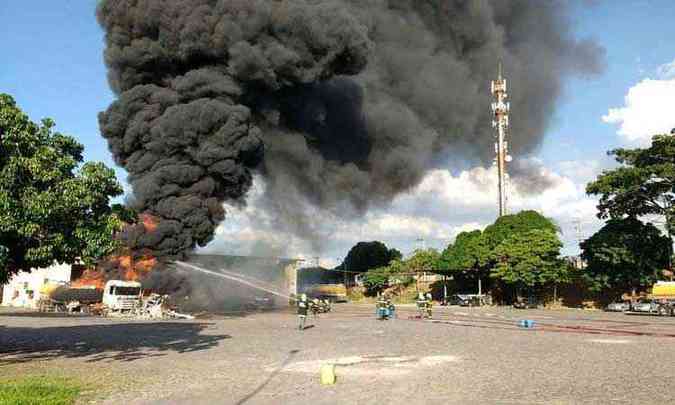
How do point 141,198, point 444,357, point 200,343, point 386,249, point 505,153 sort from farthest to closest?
1. point 386,249
2. point 505,153
3. point 141,198
4. point 200,343
5. point 444,357

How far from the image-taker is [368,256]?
3794 inches

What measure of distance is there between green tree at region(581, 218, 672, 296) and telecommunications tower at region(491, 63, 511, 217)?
2189 centimetres

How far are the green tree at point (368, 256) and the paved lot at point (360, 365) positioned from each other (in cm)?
7149

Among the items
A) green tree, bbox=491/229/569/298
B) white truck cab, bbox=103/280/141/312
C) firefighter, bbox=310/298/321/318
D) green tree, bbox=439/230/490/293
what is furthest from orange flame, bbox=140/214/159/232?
green tree, bbox=439/230/490/293

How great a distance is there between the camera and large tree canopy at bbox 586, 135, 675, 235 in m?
44.8

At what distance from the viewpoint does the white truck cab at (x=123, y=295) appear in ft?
119

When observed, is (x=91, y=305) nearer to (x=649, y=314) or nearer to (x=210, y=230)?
(x=210, y=230)

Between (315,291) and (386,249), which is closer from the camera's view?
(315,291)

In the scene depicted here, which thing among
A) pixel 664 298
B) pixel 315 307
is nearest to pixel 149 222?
pixel 315 307

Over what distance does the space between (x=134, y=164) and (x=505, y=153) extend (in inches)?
1965

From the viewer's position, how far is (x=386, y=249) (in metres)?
97.9

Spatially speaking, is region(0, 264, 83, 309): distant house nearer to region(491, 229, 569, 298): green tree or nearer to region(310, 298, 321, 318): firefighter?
region(310, 298, 321, 318): firefighter

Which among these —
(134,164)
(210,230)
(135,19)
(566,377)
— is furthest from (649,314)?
(135,19)

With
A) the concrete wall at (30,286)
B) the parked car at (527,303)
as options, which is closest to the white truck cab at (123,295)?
the concrete wall at (30,286)
